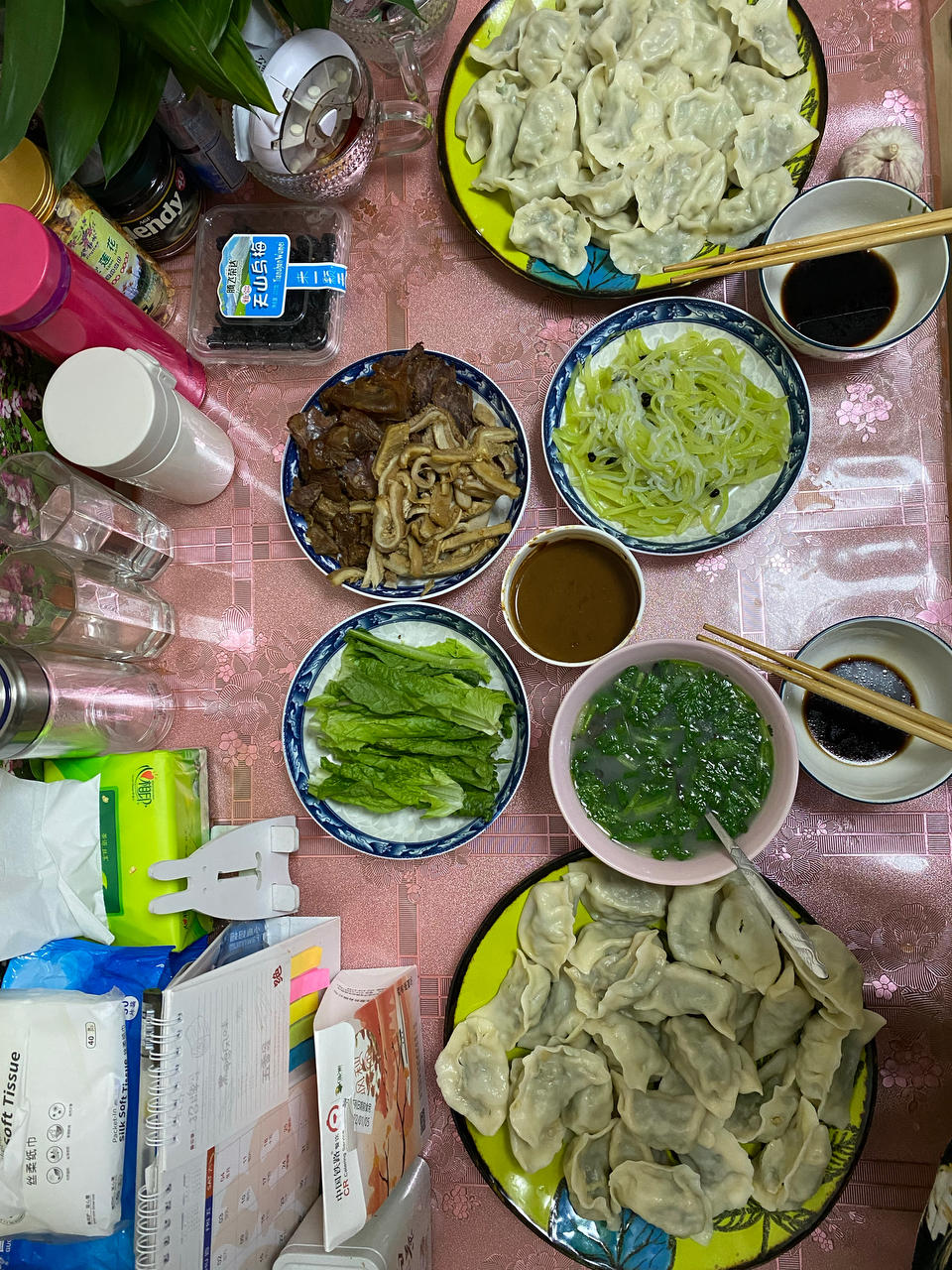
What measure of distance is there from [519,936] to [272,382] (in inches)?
60.8

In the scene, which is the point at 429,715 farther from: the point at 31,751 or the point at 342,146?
the point at 342,146

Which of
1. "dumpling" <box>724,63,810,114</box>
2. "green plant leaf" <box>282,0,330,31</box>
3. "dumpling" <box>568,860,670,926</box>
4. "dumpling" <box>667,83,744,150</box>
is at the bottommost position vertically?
"dumpling" <box>568,860,670,926</box>

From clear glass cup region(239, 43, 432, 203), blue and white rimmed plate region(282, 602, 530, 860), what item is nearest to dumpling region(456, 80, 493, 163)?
clear glass cup region(239, 43, 432, 203)

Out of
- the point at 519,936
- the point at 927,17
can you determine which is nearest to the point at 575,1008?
the point at 519,936

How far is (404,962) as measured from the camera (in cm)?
208

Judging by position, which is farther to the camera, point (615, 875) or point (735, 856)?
point (615, 875)

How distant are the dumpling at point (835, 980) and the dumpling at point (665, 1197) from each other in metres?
0.46

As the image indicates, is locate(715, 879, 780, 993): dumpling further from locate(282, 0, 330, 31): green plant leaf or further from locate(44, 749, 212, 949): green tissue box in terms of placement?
locate(282, 0, 330, 31): green plant leaf

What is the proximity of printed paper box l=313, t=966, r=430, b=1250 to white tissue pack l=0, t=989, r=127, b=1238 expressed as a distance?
36 cm

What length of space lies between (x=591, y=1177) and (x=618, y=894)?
619 mm

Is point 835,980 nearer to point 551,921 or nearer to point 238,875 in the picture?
point 551,921

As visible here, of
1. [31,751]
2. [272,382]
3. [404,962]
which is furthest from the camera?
[272,382]

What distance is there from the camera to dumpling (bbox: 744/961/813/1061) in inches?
70.6

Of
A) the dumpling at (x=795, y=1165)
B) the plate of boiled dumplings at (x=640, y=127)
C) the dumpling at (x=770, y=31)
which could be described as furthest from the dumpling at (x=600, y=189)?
the dumpling at (x=795, y=1165)
